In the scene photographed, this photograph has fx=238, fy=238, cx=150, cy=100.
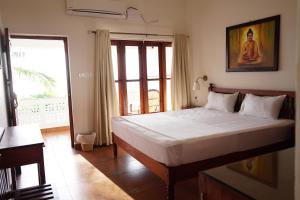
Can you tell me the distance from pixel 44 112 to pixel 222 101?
4.31 meters

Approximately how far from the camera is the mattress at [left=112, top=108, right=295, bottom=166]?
2391 mm

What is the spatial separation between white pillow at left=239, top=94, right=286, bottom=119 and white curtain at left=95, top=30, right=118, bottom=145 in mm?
2341

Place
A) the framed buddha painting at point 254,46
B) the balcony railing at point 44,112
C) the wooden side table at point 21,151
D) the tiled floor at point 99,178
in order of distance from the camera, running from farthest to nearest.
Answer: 1. the balcony railing at point 44,112
2. the framed buddha painting at point 254,46
3. the tiled floor at point 99,178
4. the wooden side table at point 21,151

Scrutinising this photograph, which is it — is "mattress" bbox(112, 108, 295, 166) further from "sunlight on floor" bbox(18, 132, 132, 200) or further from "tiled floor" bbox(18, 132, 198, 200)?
"sunlight on floor" bbox(18, 132, 132, 200)

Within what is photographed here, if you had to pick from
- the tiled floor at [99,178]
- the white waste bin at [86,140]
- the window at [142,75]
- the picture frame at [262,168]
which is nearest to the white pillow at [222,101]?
the window at [142,75]


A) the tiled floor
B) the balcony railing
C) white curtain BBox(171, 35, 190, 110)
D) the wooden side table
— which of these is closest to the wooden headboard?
white curtain BBox(171, 35, 190, 110)

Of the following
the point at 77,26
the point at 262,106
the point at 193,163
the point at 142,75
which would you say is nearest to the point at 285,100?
the point at 262,106

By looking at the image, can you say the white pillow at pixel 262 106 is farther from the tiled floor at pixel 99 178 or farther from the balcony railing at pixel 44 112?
the balcony railing at pixel 44 112

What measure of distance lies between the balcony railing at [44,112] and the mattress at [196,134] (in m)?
3.00

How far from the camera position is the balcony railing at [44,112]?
5770 millimetres

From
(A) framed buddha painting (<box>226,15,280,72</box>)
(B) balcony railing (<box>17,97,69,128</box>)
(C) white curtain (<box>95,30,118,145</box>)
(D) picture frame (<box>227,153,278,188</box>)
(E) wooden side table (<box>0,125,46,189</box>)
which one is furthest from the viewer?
(B) balcony railing (<box>17,97,69,128</box>)

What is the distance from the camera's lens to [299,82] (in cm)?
53

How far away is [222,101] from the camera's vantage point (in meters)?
4.11

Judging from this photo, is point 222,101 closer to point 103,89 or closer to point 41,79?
point 103,89
